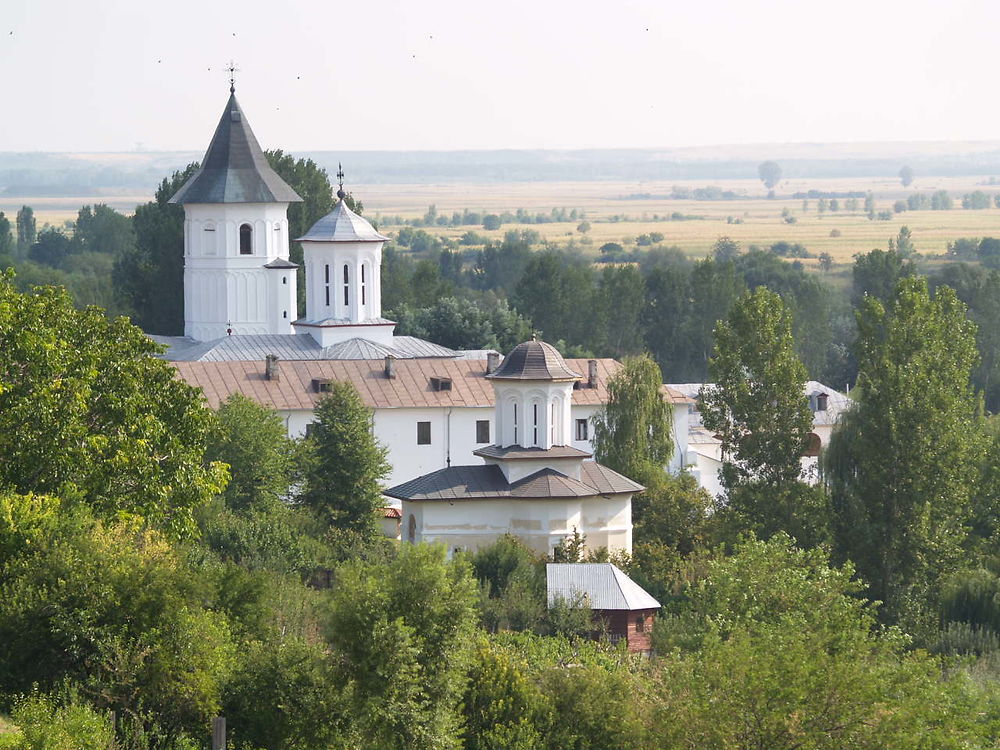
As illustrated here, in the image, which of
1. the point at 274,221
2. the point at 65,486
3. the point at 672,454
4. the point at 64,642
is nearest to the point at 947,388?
the point at 672,454

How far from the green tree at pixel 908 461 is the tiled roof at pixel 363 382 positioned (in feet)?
44.6

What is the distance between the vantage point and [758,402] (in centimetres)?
4628

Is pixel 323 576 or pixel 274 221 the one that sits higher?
pixel 274 221

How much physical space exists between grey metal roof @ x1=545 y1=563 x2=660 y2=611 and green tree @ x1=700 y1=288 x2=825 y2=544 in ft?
19.5

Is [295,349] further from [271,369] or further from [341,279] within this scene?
[271,369]

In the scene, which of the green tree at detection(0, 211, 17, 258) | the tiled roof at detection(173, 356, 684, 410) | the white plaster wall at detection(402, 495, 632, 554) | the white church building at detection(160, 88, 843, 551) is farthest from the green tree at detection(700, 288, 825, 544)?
the green tree at detection(0, 211, 17, 258)

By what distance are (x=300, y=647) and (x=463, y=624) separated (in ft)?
7.25

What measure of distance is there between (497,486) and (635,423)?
905cm

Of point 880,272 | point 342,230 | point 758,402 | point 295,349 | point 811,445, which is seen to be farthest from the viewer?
point 880,272

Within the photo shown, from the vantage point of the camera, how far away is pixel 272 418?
164ft

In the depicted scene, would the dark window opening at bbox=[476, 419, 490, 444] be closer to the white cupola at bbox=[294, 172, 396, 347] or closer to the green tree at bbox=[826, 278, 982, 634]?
the white cupola at bbox=[294, 172, 396, 347]

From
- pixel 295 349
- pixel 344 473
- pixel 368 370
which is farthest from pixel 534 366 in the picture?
pixel 295 349

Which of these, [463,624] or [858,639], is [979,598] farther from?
[463,624]

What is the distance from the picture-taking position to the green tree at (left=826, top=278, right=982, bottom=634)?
4225 cm
